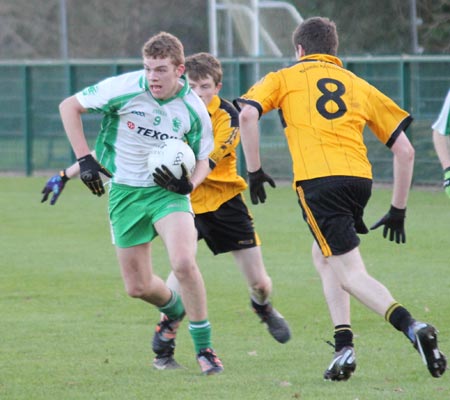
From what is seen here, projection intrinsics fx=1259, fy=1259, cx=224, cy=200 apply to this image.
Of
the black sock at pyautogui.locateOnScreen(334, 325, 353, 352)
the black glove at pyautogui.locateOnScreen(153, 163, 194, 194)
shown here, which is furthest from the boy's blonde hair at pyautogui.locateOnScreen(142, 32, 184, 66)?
the black sock at pyautogui.locateOnScreen(334, 325, 353, 352)

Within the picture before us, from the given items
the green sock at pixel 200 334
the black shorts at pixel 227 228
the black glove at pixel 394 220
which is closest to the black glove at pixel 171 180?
the green sock at pixel 200 334

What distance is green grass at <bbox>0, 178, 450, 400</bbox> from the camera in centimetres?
677

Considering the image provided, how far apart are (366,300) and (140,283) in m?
1.37

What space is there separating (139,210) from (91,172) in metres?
0.41

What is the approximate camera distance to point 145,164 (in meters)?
7.27

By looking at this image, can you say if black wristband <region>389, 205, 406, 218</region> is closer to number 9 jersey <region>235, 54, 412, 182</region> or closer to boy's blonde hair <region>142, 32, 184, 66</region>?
number 9 jersey <region>235, 54, 412, 182</region>

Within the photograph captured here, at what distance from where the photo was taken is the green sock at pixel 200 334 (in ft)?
23.6

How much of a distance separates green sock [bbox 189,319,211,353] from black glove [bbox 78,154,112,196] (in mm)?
934

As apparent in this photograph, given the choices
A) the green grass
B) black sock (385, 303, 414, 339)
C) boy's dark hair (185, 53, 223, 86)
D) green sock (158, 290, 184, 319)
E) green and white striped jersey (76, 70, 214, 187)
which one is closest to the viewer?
black sock (385, 303, 414, 339)

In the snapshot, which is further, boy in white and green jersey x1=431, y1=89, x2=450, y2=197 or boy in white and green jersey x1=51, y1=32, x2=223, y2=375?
boy in white and green jersey x1=431, y1=89, x2=450, y2=197

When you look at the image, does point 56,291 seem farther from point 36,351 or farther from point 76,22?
point 76,22

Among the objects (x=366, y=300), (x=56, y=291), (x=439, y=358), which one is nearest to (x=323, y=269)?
(x=366, y=300)

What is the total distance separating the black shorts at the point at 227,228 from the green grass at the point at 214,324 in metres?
0.63

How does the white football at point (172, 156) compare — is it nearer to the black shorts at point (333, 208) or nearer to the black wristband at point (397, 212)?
the black shorts at point (333, 208)
